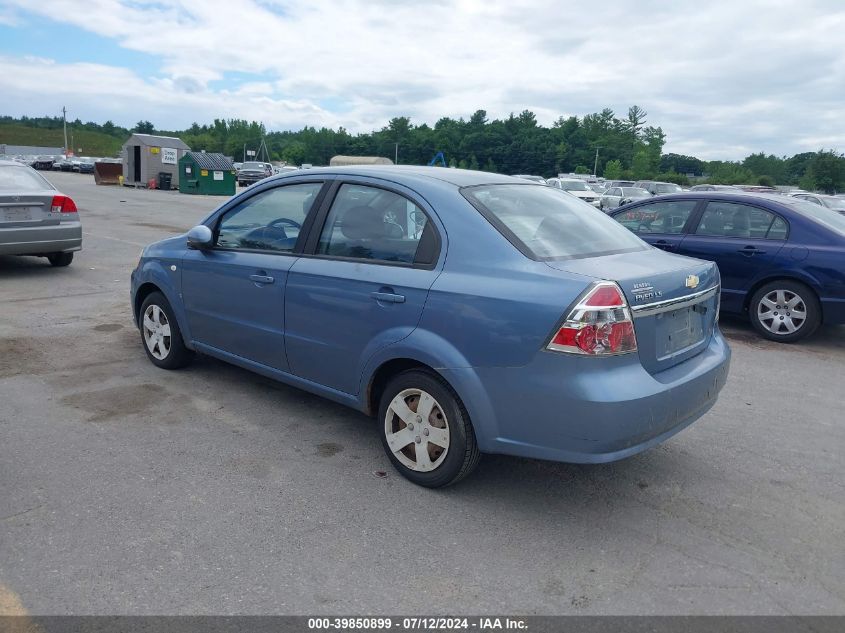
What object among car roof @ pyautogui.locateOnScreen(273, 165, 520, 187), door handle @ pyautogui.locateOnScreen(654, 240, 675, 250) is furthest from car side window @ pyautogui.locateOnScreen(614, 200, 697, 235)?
car roof @ pyautogui.locateOnScreen(273, 165, 520, 187)

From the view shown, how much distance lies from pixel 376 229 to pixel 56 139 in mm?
164436

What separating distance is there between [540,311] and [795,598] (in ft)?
5.22

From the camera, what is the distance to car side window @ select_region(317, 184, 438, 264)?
382 centimetres

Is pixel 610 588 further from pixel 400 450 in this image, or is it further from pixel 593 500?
pixel 400 450

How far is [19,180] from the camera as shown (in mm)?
9625

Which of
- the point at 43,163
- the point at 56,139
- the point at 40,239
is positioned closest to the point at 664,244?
the point at 40,239

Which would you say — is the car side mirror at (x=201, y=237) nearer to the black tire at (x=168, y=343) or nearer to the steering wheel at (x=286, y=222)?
the steering wheel at (x=286, y=222)

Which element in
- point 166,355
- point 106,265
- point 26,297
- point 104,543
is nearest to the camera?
point 104,543

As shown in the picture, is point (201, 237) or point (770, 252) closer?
point (201, 237)

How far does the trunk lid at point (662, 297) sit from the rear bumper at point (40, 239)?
27.4 feet

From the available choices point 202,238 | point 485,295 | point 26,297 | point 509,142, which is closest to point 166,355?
point 202,238

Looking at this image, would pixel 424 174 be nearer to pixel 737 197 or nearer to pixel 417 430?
pixel 417 430

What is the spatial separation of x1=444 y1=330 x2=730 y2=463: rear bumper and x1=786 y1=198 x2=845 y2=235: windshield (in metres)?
5.06

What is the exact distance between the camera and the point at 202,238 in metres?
4.88
